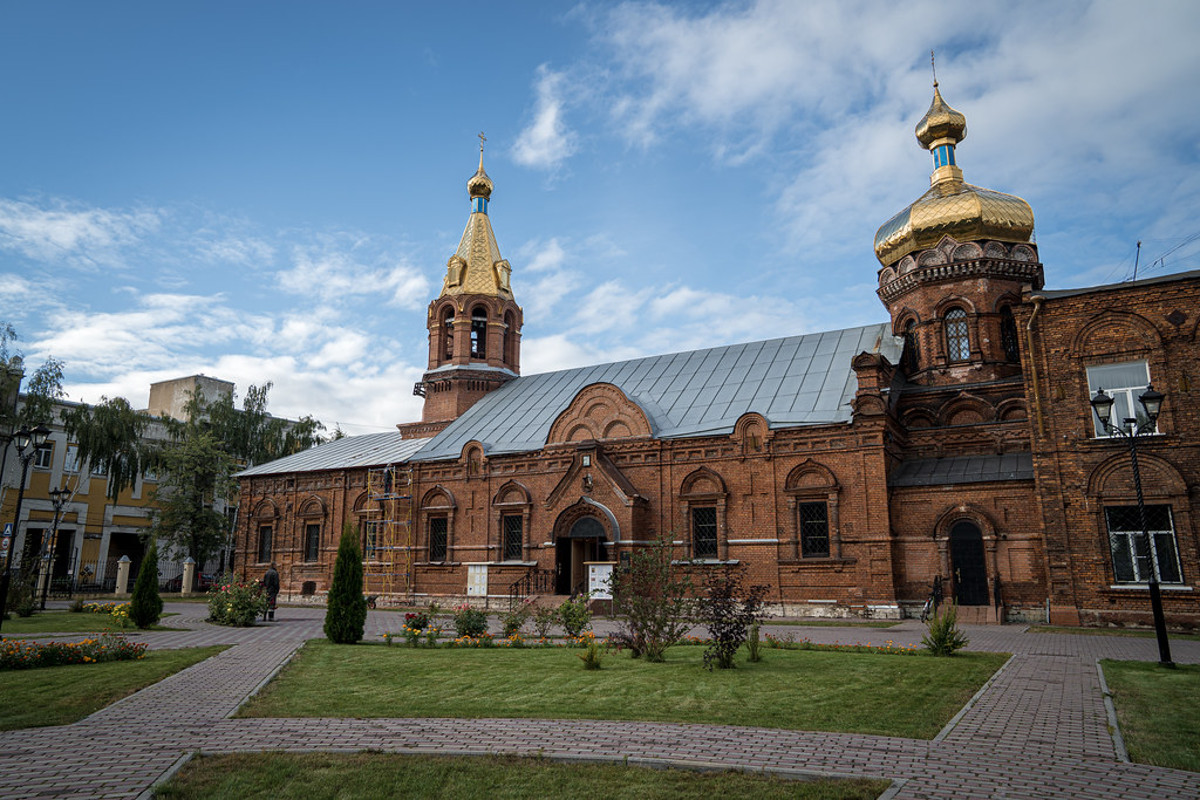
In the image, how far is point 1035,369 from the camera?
20.1 metres

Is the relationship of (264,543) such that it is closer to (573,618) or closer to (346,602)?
(346,602)

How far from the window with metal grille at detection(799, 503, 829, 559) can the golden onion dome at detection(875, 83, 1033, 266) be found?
31.7 feet

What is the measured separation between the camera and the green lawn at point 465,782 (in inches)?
222

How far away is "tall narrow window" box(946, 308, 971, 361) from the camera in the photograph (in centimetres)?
2564

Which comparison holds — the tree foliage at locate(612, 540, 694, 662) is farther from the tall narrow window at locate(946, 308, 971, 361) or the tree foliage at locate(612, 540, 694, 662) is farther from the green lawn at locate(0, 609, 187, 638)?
the tall narrow window at locate(946, 308, 971, 361)

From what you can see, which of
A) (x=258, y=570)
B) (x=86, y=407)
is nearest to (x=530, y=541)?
(x=258, y=570)

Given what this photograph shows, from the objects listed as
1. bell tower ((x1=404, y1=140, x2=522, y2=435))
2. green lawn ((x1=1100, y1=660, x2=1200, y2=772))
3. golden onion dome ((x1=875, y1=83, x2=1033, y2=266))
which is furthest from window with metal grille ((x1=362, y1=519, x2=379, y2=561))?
green lawn ((x1=1100, y1=660, x2=1200, y2=772))

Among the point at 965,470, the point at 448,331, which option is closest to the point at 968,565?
the point at 965,470

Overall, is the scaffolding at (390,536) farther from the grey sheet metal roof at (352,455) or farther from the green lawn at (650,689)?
the green lawn at (650,689)

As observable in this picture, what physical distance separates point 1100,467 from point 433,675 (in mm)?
16464

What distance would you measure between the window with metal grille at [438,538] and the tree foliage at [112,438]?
17.9m

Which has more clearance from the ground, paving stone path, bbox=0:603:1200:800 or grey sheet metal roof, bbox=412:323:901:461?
grey sheet metal roof, bbox=412:323:901:461

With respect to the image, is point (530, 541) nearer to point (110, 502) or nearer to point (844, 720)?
point (844, 720)

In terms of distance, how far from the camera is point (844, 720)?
309 inches
